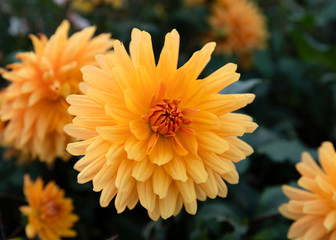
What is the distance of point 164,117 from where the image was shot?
3.03ft

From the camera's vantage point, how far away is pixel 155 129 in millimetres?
930

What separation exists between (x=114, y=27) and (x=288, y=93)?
129 centimetres

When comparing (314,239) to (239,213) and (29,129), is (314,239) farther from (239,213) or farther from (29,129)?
(29,129)

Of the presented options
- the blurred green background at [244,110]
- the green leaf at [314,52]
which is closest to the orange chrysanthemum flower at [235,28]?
the blurred green background at [244,110]

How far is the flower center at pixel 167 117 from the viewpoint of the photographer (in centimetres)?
92

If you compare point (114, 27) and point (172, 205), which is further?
point (114, 27)

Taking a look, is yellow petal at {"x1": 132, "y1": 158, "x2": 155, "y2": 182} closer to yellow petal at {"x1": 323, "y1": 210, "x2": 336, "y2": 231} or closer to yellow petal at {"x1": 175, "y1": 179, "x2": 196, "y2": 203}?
yellow petal at {"x1": 175, "y1": 179, "x2": 196, "y2": 203}

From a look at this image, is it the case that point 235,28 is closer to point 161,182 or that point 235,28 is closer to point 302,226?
point 302,226

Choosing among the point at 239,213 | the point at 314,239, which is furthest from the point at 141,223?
the point at 314,239

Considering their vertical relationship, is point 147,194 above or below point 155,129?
below

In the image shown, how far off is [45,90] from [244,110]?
4.13 feet

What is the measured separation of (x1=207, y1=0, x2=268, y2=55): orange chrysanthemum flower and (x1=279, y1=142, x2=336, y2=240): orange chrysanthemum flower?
1243 millimetres

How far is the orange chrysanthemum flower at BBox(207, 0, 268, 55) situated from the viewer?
2209 mm

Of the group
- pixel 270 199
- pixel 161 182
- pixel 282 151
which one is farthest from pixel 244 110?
pixel 161 182
